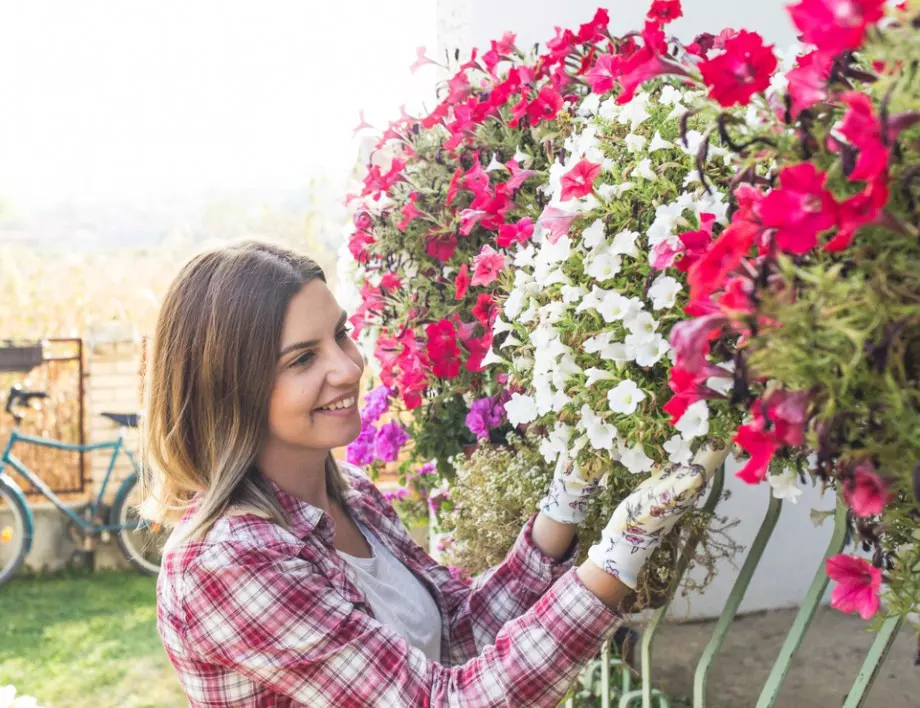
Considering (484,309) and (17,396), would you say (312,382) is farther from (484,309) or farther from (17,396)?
(17,396)

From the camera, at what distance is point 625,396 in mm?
1091

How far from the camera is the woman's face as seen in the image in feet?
4.88

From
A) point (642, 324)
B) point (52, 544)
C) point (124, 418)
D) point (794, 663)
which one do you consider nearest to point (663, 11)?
point (642, 324)

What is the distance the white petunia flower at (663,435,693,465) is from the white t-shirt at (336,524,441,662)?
2.19 ft

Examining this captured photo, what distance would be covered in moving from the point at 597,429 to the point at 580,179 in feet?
1.01

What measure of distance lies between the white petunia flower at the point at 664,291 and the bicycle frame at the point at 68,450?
14.7 ft

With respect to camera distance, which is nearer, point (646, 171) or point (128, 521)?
point (646, 171)

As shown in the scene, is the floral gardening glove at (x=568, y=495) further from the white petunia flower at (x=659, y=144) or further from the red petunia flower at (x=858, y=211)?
the red petunia flower at (x=858, y=211)

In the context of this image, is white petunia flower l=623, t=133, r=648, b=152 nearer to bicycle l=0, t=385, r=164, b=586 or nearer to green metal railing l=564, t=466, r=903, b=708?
green metal railing l=564, t=466, r=903, b=708

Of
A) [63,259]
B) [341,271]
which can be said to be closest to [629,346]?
[341,271]

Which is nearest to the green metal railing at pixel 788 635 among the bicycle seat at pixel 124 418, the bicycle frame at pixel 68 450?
the bicycle seat at pixel 124 418

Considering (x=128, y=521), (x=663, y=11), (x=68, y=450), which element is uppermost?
(x=663, y=11)

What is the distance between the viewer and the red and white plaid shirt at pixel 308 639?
A: 4.41ft

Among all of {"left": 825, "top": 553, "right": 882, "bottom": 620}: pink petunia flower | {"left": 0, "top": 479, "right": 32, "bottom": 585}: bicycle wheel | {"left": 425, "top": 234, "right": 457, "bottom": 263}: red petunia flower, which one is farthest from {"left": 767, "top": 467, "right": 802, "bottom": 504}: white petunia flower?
{"left": 0, "top": 479, "right": 32, "bottom": 585}: bicycle wheel
